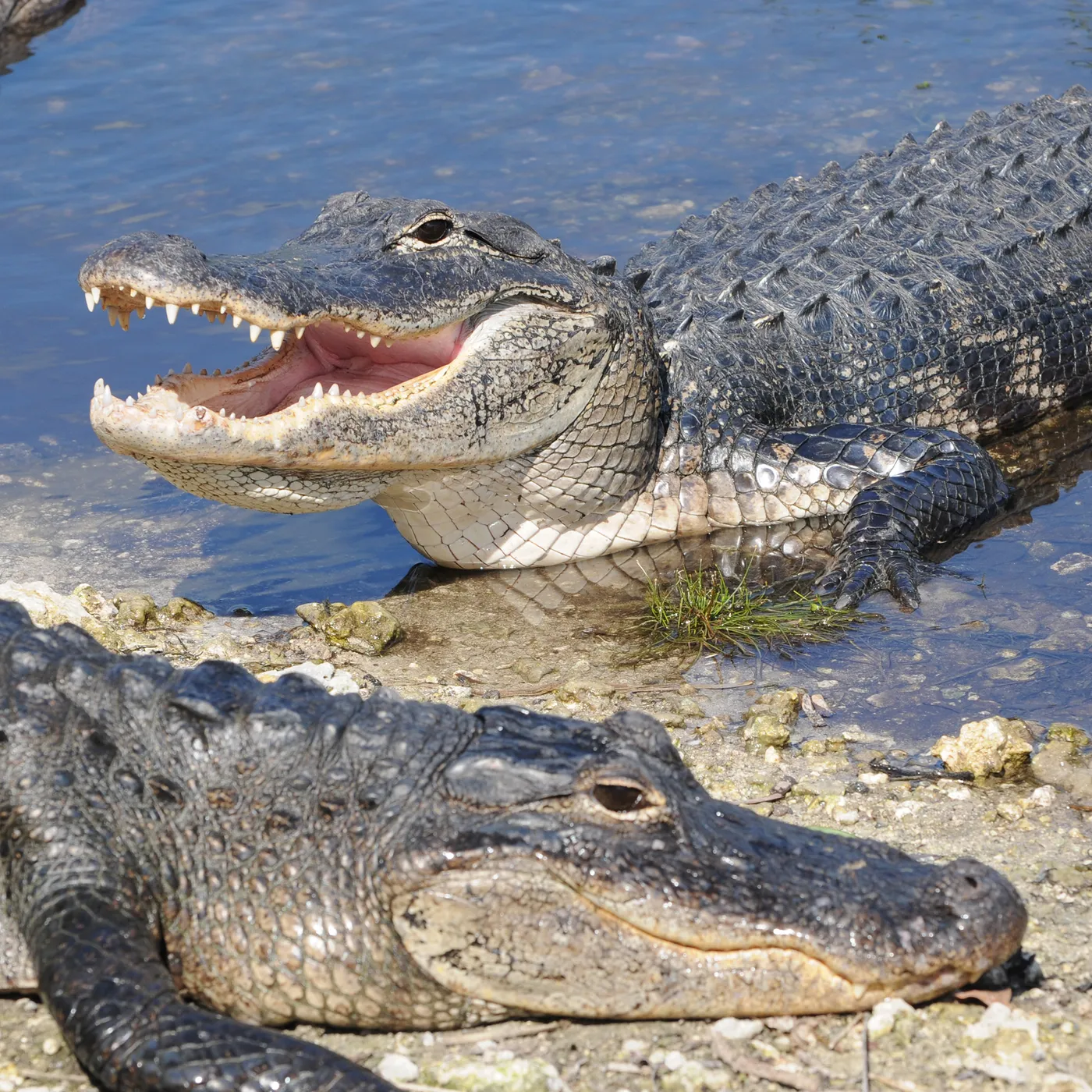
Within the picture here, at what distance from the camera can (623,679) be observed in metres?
5.25

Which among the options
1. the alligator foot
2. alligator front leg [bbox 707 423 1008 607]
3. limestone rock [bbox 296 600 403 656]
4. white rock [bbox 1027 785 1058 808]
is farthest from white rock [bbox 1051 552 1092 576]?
limestone rock [bbox 296 600 403 656]

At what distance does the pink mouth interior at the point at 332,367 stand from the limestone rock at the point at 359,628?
0.80 meters

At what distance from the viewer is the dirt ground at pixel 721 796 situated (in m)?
3.00

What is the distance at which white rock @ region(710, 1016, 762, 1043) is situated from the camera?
3.04 metres

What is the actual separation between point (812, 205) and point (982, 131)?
1550 millimetres

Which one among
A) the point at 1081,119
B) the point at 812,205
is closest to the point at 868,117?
the point at 1081,119

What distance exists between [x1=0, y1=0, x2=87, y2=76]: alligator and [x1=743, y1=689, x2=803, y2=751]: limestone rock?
38.1 ft

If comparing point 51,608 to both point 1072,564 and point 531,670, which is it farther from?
point 1072,564

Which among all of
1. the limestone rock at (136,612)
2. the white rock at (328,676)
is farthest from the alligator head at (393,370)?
the white rock at (328,676)

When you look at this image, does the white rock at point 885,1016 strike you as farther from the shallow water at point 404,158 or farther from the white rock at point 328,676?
the white rock at point 328,676

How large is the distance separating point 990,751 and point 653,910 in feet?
5.48

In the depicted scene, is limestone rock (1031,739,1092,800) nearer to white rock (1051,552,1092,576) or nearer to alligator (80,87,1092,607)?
alligator (80,87,1092,607)

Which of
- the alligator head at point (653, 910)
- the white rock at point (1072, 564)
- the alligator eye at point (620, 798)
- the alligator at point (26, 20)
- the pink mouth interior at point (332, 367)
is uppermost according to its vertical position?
the alligator at point (26, 20)

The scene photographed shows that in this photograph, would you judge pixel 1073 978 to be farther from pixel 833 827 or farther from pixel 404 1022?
pixel 404 1022
